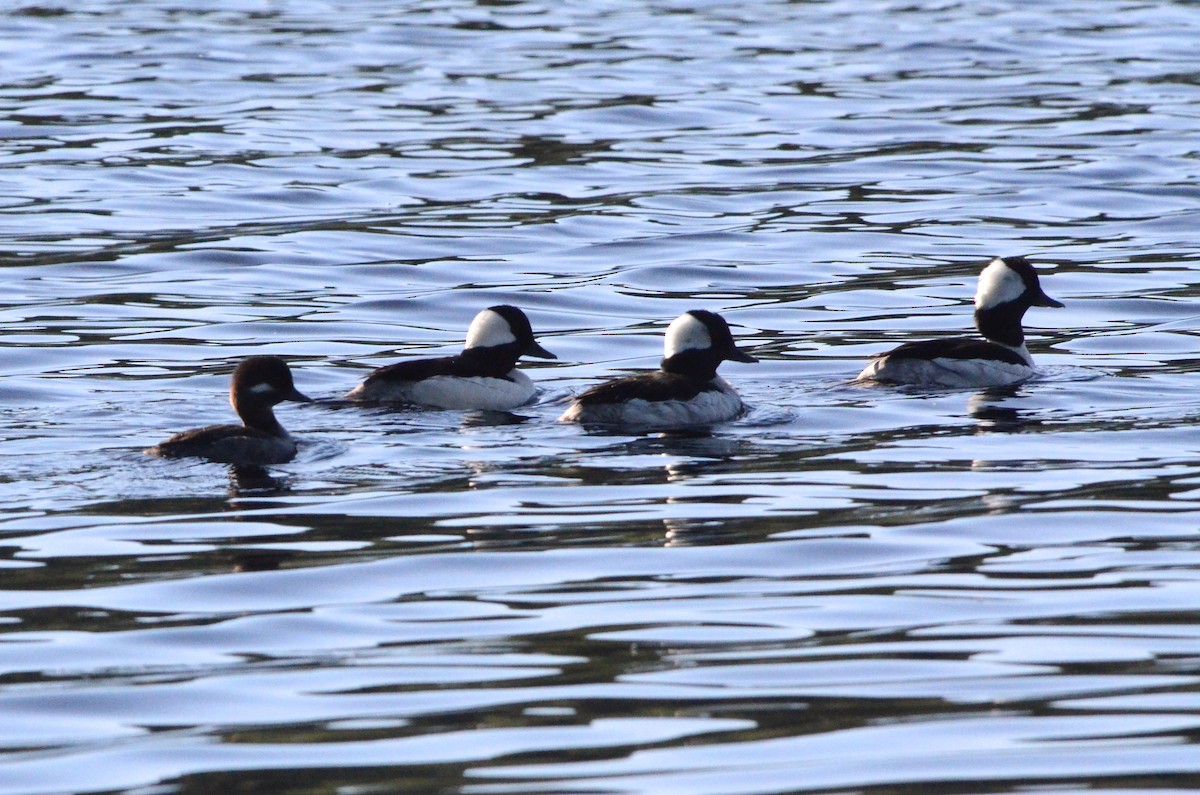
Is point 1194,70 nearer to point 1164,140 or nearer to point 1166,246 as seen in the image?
point 1164,140

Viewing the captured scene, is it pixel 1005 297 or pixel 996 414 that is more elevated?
pixel 1005 297

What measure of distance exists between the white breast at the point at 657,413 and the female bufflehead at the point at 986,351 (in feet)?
4.74

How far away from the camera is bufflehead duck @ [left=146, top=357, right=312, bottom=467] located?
11281 millimetres

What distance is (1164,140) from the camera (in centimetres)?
2733

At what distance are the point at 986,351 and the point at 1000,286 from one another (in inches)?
50.2

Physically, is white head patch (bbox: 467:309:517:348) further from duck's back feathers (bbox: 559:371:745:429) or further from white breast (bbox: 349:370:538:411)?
duck's back feathers (bbox: 559:371:745:429)

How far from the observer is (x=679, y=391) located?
12.9 meters

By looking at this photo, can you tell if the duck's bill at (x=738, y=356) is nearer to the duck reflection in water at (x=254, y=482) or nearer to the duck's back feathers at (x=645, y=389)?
the duck's back feathers at (x=645, y=389)

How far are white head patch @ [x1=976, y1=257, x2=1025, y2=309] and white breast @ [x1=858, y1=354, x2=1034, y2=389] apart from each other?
0.97 meters

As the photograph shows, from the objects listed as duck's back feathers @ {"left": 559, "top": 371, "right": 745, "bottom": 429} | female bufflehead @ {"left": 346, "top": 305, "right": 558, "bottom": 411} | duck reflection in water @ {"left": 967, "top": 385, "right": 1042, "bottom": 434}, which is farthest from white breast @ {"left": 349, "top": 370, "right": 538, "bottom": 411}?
duck reflection in water @ {"left": 967, "top": 385, "right": 1042, "bottom": 434}

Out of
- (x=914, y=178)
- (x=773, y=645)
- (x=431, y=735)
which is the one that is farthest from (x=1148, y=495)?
(x=914, y=178)

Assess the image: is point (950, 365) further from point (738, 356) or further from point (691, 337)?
point (691, 337)

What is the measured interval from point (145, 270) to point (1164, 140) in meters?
14.7

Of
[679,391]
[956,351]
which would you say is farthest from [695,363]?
[956,351]
